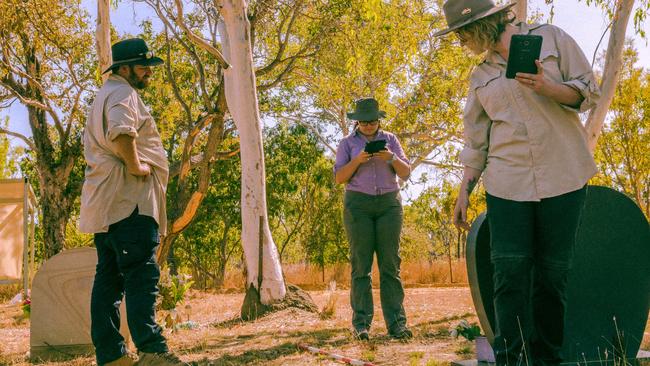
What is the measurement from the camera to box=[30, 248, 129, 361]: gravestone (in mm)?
5477

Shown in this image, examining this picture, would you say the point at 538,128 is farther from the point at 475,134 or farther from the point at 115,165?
the point at 115,165

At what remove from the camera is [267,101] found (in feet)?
69.8

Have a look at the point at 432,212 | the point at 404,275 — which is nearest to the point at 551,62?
the point at 404,275

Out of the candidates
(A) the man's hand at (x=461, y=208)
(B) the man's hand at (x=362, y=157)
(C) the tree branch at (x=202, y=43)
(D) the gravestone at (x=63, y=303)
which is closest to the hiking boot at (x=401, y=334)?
(B) the man's hand at (x=362, y=157)

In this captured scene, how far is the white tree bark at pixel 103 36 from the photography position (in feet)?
28.0

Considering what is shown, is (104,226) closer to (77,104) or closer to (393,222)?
(393,222)

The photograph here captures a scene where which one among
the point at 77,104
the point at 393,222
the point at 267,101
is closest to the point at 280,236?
the point at 267,101

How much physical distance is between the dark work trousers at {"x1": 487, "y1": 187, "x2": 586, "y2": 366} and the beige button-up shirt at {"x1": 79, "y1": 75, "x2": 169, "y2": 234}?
2019mm

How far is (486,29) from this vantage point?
3.10 metres

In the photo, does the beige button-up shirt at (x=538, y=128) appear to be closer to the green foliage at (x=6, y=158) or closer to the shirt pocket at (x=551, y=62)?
the shirt pocket at (x=551, y=62)

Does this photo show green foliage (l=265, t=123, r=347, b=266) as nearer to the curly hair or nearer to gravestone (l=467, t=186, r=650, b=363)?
gravestone (l=467, t=186, r=650, b=363)

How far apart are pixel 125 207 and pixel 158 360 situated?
869 millimetres

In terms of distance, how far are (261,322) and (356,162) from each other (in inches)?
113

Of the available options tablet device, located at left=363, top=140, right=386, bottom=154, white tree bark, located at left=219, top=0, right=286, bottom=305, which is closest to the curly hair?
tablet device, located at left=363, top=140, right=386, bottom=154
